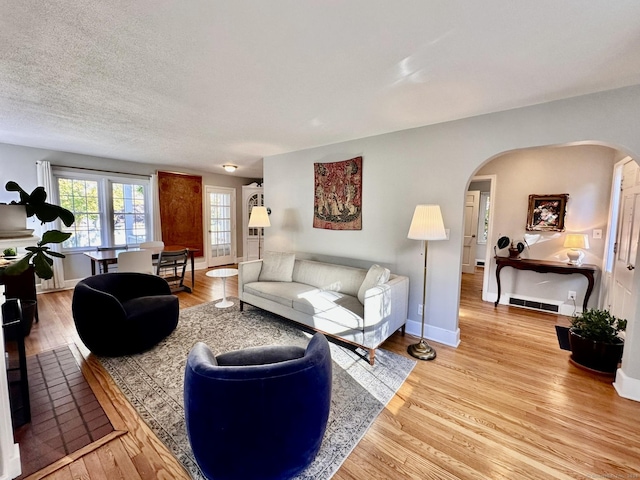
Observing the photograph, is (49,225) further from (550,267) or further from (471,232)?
(471,232)

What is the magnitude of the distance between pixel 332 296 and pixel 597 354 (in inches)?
95.3

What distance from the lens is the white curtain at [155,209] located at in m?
5.50

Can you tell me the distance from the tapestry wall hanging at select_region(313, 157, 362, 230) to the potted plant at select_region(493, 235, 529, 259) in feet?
7.81

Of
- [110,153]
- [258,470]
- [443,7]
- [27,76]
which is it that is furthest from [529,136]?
[110,153]

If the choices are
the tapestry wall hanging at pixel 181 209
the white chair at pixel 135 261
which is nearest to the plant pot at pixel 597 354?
the white chair at pixel 135 261

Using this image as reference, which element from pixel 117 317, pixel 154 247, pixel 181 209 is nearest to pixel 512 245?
pixel 117 317

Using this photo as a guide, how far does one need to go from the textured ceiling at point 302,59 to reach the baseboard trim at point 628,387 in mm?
2209

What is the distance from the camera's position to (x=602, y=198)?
140 inches

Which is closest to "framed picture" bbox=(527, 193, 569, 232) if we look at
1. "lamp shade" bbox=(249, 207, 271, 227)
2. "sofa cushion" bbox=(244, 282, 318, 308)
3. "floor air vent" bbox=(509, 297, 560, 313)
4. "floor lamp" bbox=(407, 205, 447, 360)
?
"floor air vent" bbox=(509, 297, 560, 313)

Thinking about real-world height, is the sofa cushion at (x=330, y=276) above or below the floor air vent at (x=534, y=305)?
above

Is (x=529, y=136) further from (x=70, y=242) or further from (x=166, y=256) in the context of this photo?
(x=70, y=242)

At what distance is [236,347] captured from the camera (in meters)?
2.81

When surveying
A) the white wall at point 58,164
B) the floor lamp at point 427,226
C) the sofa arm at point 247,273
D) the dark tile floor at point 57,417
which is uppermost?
the white wall at point 58,164

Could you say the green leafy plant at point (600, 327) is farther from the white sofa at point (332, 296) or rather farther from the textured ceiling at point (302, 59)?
the textured ceiling at point (302, 59)
